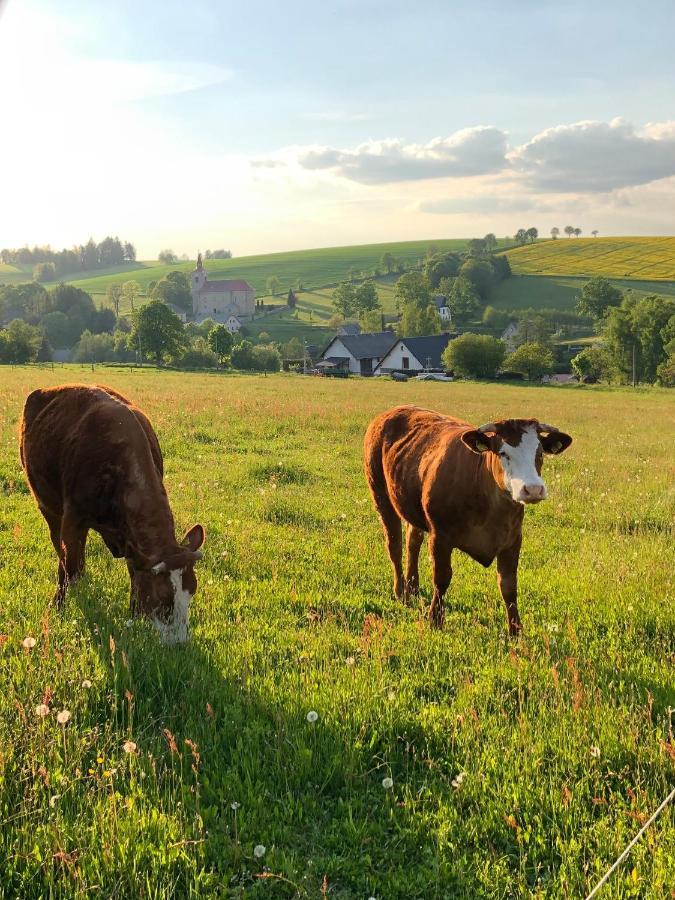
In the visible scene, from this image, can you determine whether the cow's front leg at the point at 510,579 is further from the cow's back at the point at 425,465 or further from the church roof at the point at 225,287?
the church roof at the point at 225,287

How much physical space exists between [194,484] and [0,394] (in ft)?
55.2

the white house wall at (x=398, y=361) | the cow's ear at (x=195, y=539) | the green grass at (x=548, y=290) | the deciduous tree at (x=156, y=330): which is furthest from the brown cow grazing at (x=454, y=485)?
the green grass at (x=548, y=290)

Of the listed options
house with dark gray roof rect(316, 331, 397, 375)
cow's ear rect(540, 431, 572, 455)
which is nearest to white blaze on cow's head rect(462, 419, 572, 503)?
cow's ear rect(540, 431, 572, 455)

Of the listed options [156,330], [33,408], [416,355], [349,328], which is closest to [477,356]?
[416,355]

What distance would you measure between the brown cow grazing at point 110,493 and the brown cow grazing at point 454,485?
232 cm

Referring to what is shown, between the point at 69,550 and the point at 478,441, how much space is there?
4024 millimetres

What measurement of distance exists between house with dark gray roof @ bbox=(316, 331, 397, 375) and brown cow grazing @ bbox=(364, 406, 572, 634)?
10023 centimetres

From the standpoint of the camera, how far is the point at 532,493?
4.81m

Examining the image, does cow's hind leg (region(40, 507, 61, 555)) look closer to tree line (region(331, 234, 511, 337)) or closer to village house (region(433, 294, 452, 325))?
tree line (region(331, 234, 511, 337))

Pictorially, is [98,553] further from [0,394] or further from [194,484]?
[0,394]

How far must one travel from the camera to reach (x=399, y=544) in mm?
7371

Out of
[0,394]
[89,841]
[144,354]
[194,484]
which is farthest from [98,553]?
[144,354]

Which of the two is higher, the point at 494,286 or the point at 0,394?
the point at 494,286

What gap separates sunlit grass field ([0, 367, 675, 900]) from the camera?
9.99 feet
